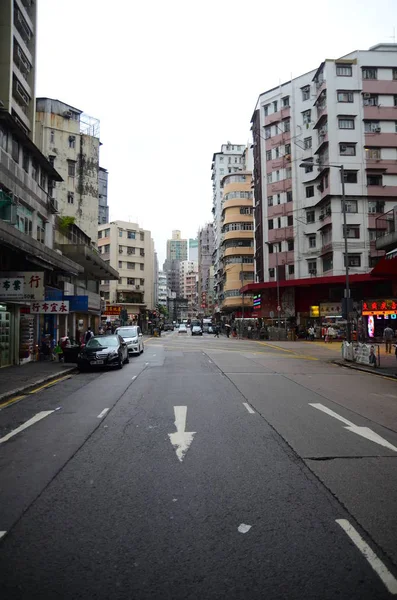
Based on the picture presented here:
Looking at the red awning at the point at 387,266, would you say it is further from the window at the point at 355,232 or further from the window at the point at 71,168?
the window at the point at 71,168

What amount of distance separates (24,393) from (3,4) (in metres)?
25.6

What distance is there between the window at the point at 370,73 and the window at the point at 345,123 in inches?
198

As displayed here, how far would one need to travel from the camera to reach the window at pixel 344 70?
48819mm

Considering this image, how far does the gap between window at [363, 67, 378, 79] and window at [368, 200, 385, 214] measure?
44.5 ft

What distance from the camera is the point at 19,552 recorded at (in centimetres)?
360

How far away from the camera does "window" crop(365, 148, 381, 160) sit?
48375 millimetres

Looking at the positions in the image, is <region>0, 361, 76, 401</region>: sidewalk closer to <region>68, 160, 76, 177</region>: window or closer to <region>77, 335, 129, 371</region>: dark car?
<region>77, 335, 129, 371</region>: dark car

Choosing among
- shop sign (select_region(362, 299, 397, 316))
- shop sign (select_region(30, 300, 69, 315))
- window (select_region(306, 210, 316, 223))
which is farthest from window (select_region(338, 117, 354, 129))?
shop sign (select_region(30, 300, 69, 315))

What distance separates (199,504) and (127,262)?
8164 cm

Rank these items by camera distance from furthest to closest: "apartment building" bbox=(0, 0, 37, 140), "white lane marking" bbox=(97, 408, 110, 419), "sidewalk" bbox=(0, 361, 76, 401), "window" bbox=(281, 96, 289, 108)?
"window" bbox=(281, 96, 289, 108), "apartment building" bbox=(0, 0, 37, 140), "sidewalk" bbox=(0, 361, 76, 401), "white lane marking" bbox=(97, 408, 110, 419)

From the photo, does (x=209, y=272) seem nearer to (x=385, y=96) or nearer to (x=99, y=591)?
(x=385, y=96)

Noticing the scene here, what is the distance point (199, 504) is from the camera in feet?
14.8

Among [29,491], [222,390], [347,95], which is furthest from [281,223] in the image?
[29,491]

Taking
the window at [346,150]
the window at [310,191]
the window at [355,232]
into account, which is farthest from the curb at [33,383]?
the window at [310,191]
